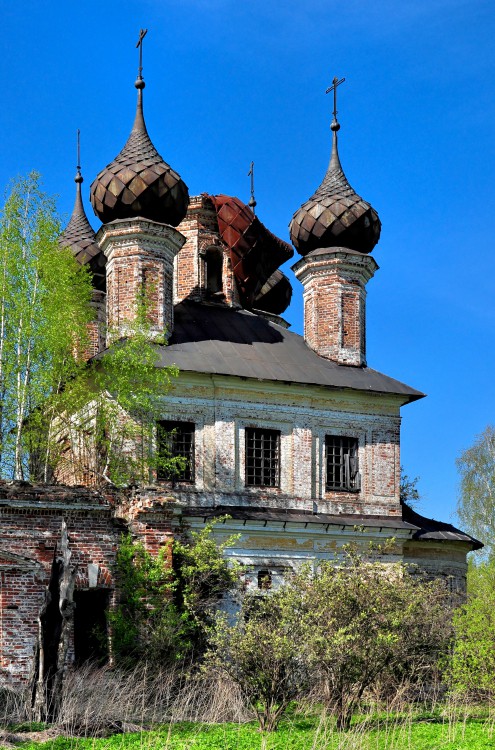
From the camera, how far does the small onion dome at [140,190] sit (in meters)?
20.8

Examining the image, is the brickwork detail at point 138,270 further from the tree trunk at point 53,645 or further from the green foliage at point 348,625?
the tree trunk at point 53,645

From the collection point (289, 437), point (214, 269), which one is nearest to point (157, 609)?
point (289, 437)

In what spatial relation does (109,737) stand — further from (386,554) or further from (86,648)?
(386,554)

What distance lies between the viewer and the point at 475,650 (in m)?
16.0

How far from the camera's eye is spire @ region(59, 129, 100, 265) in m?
24.5

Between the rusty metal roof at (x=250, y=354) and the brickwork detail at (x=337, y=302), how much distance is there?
14.5 inches

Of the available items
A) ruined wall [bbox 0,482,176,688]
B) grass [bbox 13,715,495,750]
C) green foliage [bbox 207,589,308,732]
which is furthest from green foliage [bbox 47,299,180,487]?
grass [bbox 13,715,495,750]

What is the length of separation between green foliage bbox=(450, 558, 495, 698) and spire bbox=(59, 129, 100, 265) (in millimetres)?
11945

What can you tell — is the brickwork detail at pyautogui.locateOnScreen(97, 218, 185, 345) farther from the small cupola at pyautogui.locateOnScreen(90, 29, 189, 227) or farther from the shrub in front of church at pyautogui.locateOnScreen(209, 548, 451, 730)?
the shrub in front of church at pyautogui.locateOnScreen(209, 548, 451, 730)

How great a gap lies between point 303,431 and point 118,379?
4194 mm

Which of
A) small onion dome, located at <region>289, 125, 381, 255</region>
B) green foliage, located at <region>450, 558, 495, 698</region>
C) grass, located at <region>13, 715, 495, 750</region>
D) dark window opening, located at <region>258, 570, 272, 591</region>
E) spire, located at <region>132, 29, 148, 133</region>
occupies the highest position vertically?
spire, located at <region>132, 29, 148, 133</region>

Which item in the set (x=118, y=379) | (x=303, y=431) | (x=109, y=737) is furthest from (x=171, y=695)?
(x=303, y=431)

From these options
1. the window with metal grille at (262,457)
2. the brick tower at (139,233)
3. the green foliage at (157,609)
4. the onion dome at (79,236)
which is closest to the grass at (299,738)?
the green foliage at (157,609)

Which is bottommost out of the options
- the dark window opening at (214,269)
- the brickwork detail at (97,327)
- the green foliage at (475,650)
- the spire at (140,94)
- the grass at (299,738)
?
the grass at (299,738)
